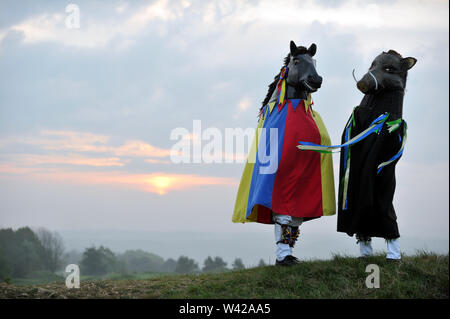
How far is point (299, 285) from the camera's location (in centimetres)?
534

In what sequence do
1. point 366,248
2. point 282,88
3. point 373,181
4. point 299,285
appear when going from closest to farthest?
1. point 299,285
2. point 373,181
3. point 366,248
4. point 282,88

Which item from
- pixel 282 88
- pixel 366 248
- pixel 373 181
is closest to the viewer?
pixel 373 181

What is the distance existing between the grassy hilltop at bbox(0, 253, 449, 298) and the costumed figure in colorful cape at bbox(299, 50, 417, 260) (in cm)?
41

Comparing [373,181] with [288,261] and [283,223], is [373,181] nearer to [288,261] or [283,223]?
[283,223]

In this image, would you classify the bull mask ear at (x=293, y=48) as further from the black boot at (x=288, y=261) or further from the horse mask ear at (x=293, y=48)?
the black boot at (x=288, y=261)

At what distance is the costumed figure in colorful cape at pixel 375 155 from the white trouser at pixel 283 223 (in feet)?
1.93

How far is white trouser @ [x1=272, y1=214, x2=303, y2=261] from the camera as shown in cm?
605

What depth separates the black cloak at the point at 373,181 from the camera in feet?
19.5

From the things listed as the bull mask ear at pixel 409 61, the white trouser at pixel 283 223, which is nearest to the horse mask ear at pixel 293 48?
the bull mask ear at pixel 409 61

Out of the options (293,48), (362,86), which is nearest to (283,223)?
(362,86)

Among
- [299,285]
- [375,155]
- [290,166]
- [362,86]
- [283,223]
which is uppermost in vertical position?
[362,86]

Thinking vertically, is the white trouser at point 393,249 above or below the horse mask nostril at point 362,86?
below

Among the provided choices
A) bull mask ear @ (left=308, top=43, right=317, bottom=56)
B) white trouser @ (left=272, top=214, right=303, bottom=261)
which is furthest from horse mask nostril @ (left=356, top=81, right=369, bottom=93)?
white trouser @ (left=272, top=214, right=303, bottom=261)

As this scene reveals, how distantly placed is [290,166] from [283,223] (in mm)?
741
